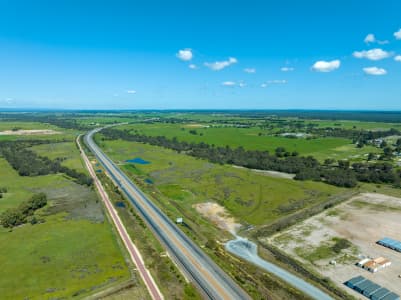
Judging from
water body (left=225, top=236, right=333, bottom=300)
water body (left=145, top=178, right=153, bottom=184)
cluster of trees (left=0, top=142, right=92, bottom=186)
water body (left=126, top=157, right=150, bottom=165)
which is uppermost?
cluster of trees (left=0, top=142, right=92, bottom=186)

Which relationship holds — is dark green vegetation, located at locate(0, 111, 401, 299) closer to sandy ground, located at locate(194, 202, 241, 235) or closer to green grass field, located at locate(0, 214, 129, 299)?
green grass field, located at locate(0, 214, 129, 299)

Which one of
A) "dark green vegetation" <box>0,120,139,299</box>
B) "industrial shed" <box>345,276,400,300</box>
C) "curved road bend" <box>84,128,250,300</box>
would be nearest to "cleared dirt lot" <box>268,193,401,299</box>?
"industrial shed" <box>345,276,400,300</box>

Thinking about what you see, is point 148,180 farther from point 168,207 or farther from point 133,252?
point 133,252

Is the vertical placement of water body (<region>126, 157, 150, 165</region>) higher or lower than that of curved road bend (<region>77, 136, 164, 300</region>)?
higher

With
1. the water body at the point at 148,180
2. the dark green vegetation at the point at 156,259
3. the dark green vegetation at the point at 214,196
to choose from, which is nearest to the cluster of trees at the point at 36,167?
the dark green vegetation at the point at 214,196

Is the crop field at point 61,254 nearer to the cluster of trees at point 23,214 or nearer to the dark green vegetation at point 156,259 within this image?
the cluster of trees at point 23,214

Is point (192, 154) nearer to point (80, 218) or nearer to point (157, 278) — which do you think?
point (80, 218)

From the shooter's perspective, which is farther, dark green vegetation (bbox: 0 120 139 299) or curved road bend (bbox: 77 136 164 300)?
dark green vegetation (bbox: 0 120 139 299)

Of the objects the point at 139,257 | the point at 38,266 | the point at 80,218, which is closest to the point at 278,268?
the point at 139,257
